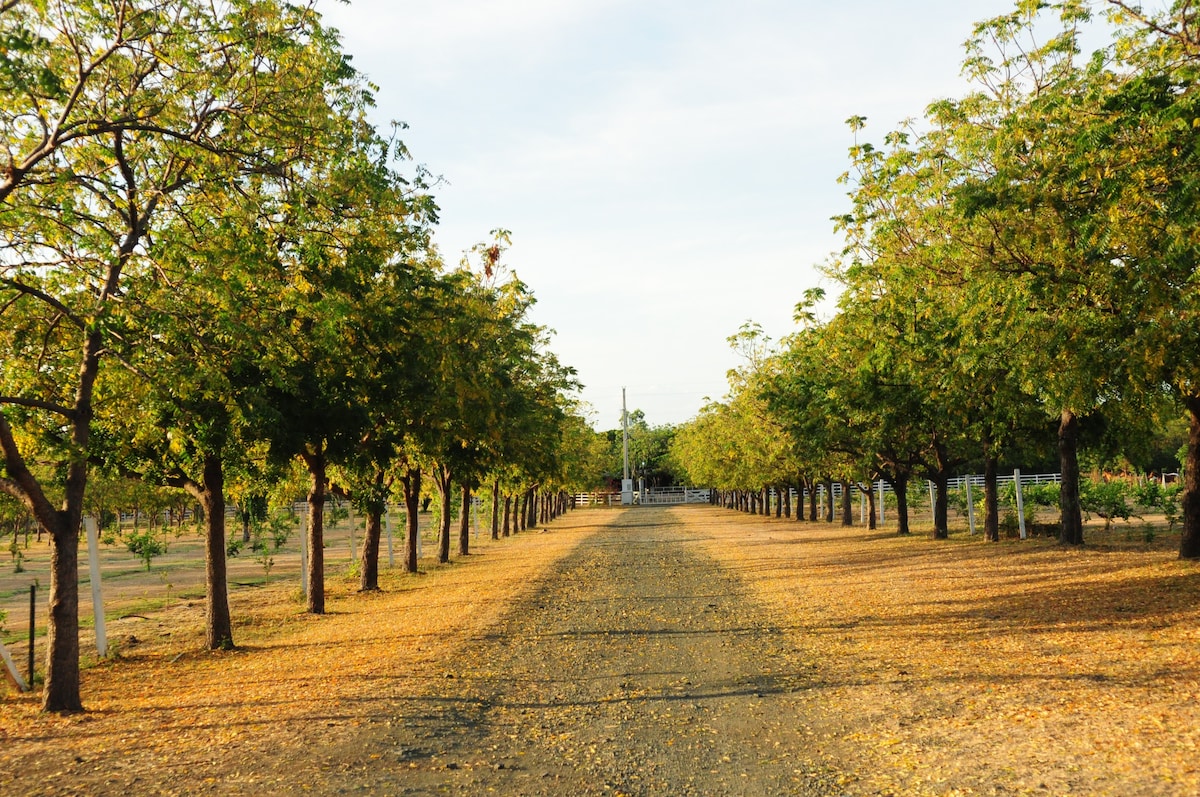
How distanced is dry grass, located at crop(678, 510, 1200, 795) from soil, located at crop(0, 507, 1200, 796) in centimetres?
4

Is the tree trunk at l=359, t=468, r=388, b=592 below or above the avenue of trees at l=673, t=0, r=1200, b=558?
below

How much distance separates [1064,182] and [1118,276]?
1.46 meters

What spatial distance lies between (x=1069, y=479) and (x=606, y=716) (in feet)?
60.7

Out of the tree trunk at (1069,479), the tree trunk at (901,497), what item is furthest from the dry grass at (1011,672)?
the tree trunk at (901,497)

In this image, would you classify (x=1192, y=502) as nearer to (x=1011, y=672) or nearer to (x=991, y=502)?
(x=991, y=502)

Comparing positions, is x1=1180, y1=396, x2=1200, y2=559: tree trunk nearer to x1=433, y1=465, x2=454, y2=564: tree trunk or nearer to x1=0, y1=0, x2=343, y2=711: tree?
x1=0, y1=0, x2=343, y2=711: tree

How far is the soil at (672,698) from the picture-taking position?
7316 millimetres

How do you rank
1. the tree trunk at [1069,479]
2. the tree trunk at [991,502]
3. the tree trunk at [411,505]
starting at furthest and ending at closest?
the tree trunk at [411,505]
the tree trunk at [991,502]
the tree trunk at [1069,479]

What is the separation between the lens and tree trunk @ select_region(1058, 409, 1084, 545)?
2339cm

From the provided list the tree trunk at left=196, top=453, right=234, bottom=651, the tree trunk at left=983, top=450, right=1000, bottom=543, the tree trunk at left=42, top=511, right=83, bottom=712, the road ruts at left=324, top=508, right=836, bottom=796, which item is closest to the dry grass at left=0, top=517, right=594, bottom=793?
the tree trunk at left=42, top=511, right=83, bottom=712

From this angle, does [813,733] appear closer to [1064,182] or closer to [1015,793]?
[1015,793]

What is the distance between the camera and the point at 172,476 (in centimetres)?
1517

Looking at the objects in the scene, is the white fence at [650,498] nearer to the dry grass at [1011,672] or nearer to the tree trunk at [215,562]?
the dry grass at [1011,672]

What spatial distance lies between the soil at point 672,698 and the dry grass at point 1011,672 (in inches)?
1.6
